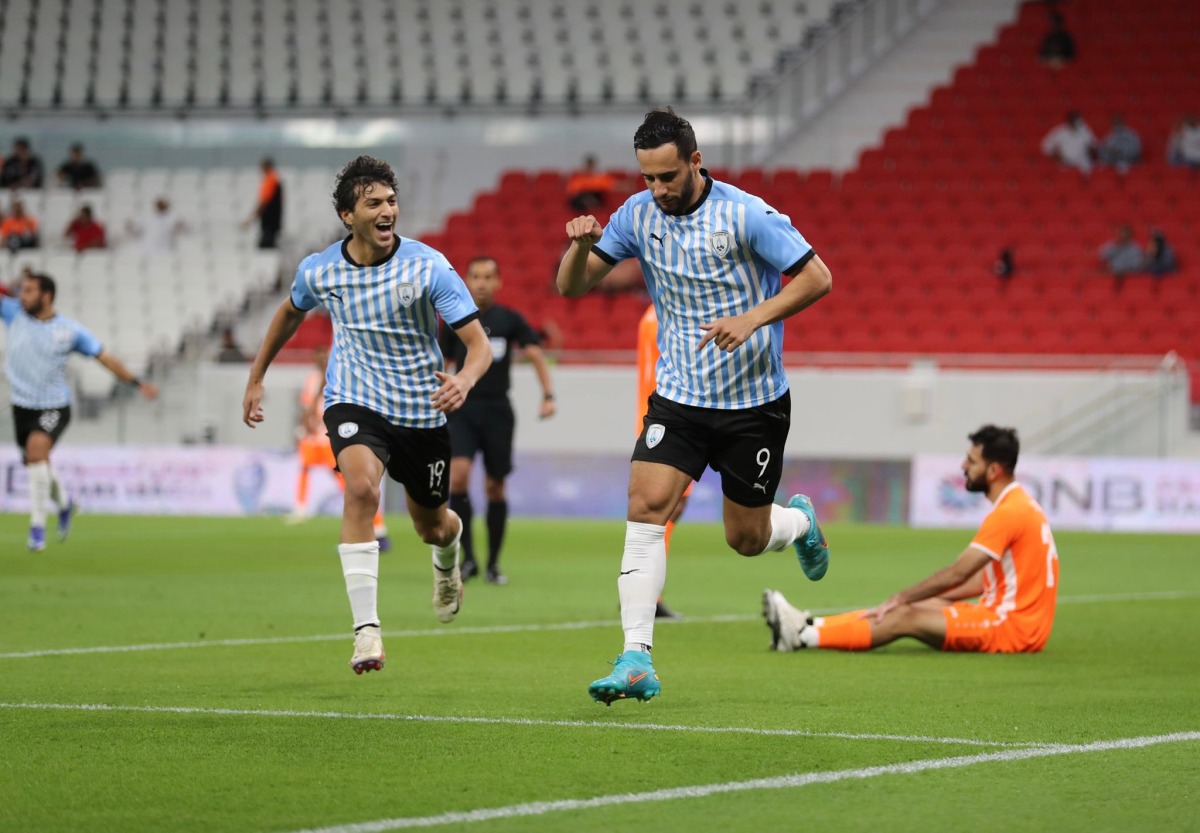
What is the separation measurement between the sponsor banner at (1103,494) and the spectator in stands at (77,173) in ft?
54.3

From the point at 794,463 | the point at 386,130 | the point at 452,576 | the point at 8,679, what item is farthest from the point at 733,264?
the point at 386,130

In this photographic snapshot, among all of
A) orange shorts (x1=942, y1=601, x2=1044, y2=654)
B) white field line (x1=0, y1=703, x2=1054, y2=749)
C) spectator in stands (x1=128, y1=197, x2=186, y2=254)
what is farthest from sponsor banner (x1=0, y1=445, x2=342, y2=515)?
→ white field line (x1=0, y1=703, x2=1054, y2=749)

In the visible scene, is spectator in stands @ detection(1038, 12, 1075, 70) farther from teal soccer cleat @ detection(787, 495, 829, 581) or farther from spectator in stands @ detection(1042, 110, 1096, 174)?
teal soccer cleat @ detection(787, 495, 829, 581)

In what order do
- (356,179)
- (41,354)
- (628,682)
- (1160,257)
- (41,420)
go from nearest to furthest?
(628,682) → (356,179) → (41,354) → (41,420) → (1160,257)

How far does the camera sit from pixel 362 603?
7.47 metres

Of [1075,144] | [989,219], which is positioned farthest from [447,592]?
[1075,144]

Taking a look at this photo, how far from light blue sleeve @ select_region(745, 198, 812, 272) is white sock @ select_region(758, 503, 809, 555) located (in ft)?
4.08

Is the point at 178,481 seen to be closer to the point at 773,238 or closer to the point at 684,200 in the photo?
the point at 684,200

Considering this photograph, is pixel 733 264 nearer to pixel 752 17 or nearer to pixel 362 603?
pixel 362 603

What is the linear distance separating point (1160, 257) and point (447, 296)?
18742 millimetres

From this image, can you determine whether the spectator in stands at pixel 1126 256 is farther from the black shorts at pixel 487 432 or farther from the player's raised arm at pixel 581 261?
the player's raised arm at pixel 581 261

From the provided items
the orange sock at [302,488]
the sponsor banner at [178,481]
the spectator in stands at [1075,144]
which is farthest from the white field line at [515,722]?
the spectator in stands at [1075,144]

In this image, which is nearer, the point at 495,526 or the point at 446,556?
the point at 446,556

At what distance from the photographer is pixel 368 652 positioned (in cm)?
714
